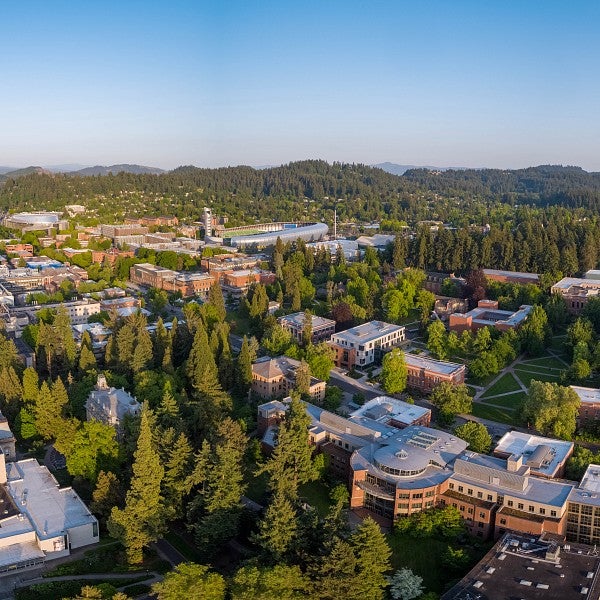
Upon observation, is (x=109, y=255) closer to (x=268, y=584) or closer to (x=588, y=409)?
(x=588, y=409)

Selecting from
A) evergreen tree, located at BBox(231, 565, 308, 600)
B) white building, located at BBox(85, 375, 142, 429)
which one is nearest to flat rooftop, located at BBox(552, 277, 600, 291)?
white building, located at BBox(85, 375, 142, 429)

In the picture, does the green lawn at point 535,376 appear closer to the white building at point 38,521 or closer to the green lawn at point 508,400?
the green lawn at point 508,400

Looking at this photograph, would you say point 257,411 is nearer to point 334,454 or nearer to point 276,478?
point 334,454

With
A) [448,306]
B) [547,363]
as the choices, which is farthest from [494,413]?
[448,306]

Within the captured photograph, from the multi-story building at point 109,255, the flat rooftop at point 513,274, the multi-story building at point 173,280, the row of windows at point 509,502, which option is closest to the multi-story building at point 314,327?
the multi-story building at point 173,280

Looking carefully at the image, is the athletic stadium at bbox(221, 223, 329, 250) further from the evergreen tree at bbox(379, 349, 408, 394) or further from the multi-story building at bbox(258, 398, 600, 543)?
the multi-story building at bbox(258, 398, 600, 543)

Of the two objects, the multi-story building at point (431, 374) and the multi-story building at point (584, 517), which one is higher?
the multi-story building at point (431, 374)

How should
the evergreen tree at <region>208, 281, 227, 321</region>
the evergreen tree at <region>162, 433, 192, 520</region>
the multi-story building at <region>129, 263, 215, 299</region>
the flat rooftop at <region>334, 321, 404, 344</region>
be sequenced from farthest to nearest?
the multi-story building at <region>129, 263, 215, 299</region>, the evergreen tree at <region>208, 281, 227, 321</region>, the flat rooftop at <region>334, 321, 404, 344</region>, the evergreen tree at <region>162, 433, 192, 520</region>
